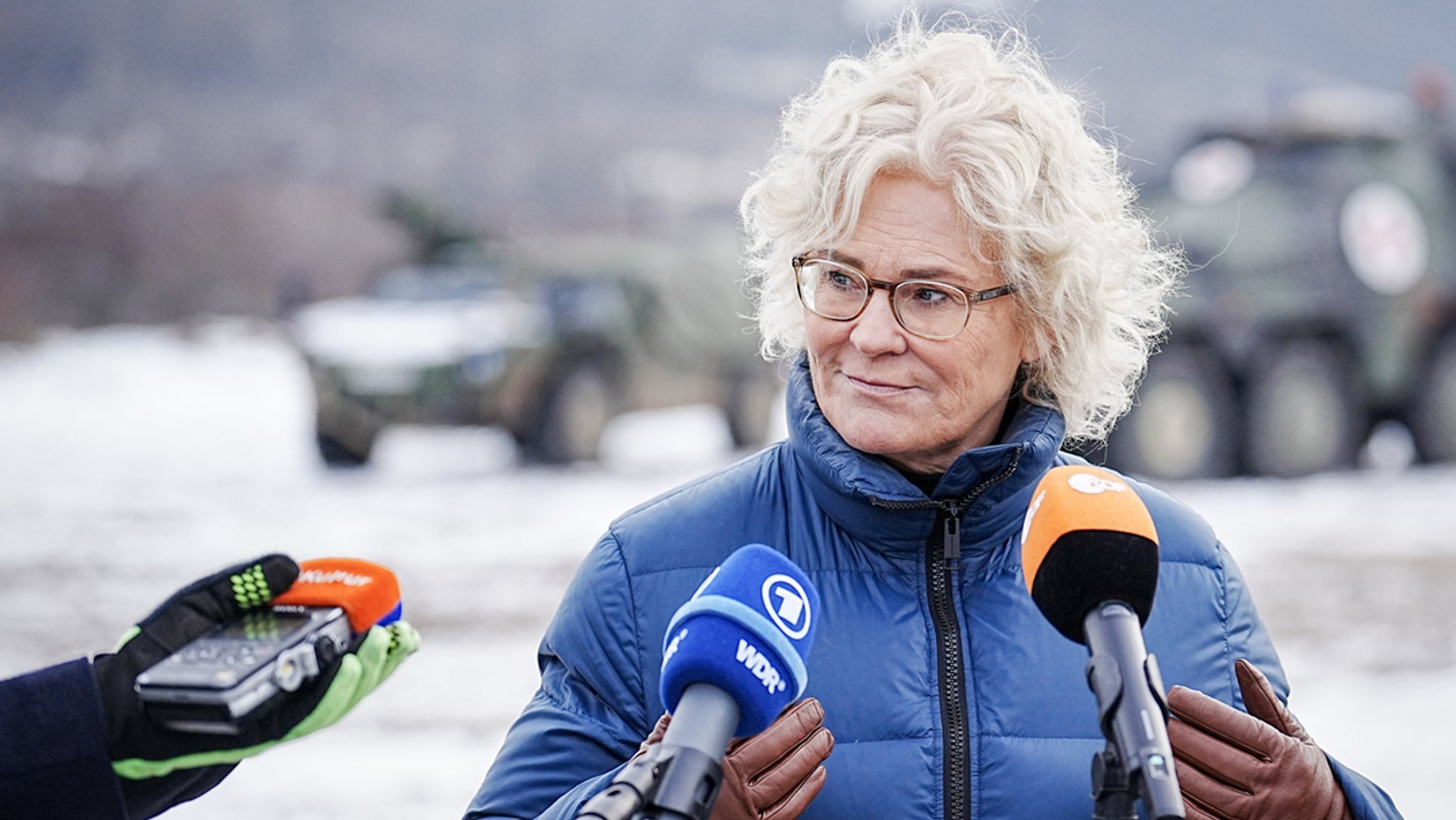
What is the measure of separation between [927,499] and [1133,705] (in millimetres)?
811

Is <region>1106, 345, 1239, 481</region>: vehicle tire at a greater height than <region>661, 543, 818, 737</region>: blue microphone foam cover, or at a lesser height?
lesser

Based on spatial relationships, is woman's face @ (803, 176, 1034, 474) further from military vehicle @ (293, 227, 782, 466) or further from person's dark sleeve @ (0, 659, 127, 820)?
military vehicle @ (293, 227, 782, 466)

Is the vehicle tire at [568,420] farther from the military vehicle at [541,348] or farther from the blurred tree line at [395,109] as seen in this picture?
the blurred tree line at [395,109]

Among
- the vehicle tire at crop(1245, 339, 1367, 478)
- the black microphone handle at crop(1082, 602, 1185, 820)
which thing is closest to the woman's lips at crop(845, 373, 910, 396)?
the black microphone handle at crop(1082, 602, 1185, 820)

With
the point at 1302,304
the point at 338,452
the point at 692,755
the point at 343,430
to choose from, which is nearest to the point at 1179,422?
the point at 1302,304

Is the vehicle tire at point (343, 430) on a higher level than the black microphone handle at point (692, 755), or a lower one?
lower

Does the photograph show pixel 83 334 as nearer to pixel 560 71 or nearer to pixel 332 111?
pixel 332 111

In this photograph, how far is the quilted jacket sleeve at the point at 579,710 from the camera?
6.67 ft

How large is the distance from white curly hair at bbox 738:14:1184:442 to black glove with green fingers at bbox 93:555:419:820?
106 cm

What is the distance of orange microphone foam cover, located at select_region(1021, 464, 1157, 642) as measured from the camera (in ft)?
4.91

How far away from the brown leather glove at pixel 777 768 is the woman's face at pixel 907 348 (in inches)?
23.4

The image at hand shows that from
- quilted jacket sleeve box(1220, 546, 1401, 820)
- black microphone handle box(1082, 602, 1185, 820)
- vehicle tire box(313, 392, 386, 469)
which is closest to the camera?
black microphone handle box(1082, 602, 1185, 820)

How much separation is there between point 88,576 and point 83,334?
49.8 feet

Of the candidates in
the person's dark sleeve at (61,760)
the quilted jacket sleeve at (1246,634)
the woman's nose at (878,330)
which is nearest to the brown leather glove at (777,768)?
the person's dark sleeve at (61,760)
